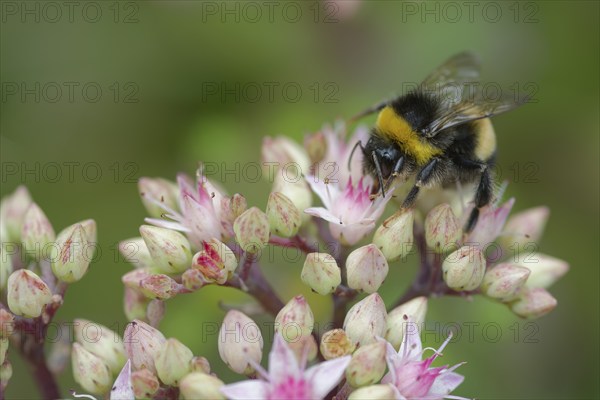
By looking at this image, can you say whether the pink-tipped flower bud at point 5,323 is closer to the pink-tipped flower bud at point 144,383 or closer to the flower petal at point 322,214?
the pink-tipped flower bud at point 144,383

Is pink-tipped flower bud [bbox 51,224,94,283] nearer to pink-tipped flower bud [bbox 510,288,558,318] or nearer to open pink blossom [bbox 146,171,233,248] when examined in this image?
open pink blossom [bbox 146,171,233,248]

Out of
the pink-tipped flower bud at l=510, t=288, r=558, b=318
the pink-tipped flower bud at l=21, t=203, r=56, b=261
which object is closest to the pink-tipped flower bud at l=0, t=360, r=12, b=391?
the pink-tipped flower bud at l=21, t=203, r=56, b=261

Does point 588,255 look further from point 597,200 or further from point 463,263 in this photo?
point 463,263

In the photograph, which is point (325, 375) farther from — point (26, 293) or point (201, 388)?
point (26, 293)

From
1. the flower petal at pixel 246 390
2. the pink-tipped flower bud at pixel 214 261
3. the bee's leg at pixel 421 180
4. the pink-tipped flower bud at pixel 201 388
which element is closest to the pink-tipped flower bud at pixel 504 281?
the bee's leg at pixel 421 180

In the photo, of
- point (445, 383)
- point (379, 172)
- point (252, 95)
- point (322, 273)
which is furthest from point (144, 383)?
point (252, 95)

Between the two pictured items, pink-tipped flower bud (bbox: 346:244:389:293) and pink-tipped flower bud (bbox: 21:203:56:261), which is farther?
pink-tipped flower bud (bbox: 21:203:56:261)
